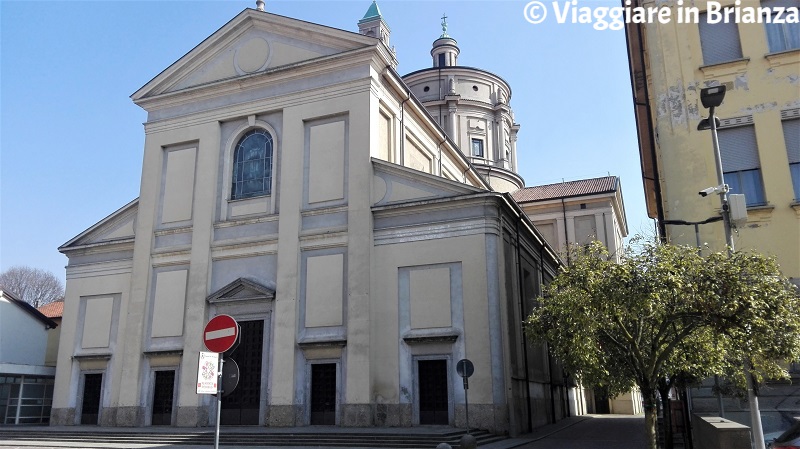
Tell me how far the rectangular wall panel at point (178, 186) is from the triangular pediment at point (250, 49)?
3.03 meters

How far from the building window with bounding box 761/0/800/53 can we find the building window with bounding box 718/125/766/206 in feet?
7.78

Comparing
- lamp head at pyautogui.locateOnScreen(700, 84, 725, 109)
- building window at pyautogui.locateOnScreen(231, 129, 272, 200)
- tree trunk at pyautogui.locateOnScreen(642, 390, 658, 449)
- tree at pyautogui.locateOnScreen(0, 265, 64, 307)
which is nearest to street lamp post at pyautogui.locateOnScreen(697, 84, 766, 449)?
lamp head at pyautogui.locateOnScreen(700, 84, 725, 109)

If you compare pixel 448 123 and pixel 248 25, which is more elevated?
pixel 448 123

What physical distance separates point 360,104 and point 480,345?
1004 centimetres

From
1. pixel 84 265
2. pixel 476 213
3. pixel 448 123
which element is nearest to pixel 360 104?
pixel 476 213

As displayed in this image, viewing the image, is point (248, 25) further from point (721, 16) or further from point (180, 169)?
point (721, 16)

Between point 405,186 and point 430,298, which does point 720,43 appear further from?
point 430,298

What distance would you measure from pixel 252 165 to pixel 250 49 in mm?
5055

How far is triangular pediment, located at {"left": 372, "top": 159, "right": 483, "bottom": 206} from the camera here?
22.3 m

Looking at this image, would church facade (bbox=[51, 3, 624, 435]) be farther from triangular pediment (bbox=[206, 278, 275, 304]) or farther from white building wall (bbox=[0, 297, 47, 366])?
white building wall (bbox=[0, 297, 47, 366])

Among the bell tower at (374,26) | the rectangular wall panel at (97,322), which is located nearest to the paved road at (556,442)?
the rectangular wall panel at (97,322)

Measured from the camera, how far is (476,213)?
21.6 metres

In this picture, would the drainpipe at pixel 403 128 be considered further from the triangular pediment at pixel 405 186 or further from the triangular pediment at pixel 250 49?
the triangular pediment at pixel 250 49

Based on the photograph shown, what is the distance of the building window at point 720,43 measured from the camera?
16828 millimetres
